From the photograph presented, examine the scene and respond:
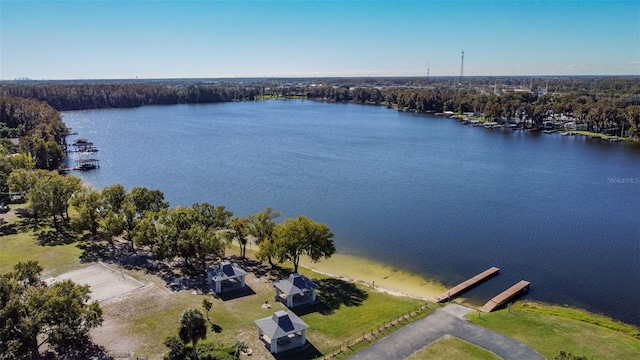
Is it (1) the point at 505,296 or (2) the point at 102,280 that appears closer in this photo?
(1) the point at 505,296

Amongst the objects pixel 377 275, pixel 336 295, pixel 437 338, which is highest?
pixel 437 338

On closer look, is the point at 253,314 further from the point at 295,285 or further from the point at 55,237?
the point at 55,237

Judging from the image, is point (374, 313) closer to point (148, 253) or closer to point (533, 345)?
point (533, 345)

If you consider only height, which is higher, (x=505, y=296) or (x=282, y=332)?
(x=282, y=332)

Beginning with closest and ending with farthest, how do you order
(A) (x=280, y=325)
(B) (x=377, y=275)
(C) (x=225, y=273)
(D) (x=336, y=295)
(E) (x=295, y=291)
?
(A) (x=280, y=325)
(E) (x=295, y=291)
(C) (x=225, y=273)
(D) (x=336, y=295)
(B) (x=377, y=275)

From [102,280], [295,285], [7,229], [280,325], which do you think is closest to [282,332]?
[280,325]

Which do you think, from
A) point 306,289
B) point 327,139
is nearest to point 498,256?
→ point 306,289

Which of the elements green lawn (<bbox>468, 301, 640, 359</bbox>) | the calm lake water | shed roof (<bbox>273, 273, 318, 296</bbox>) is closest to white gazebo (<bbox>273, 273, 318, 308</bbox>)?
shed roof (<bbox>273, 273, 318, 296</bbox>)
